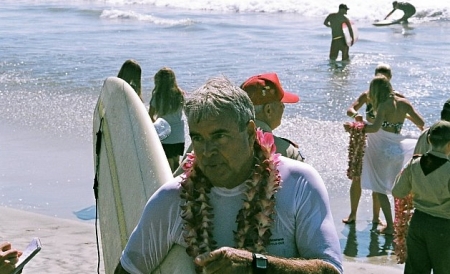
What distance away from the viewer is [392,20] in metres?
30.4

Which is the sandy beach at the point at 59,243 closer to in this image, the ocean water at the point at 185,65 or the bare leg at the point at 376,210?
the ocean water at the point at 185,65

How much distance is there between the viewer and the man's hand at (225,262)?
9.71 feet

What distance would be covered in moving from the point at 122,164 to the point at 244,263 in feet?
6.60

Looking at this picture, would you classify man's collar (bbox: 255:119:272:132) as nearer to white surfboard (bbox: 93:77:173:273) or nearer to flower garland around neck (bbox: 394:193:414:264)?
white surfboard (bbox: 93:77:173:273)

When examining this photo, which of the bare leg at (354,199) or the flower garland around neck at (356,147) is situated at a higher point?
the flower garland around neck at (356,147)

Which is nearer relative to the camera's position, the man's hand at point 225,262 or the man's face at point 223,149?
the man's hand at point 225,262

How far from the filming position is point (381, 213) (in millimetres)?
9867

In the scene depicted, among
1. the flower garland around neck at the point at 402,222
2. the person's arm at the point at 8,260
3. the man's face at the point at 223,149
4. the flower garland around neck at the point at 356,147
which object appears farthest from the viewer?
the flower garland around neck at the point at 356,147

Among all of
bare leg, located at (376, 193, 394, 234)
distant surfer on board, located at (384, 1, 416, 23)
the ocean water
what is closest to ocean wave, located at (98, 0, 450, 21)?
the ocean water

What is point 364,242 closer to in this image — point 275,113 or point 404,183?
point 404,183

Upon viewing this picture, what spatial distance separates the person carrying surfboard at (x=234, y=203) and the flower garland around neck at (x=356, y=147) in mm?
5725

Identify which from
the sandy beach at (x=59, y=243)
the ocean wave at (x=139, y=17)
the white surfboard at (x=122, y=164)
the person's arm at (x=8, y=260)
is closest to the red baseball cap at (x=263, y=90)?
the white surfboard at (x=122, y=164)

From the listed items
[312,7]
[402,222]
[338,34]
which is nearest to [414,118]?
[402,222]

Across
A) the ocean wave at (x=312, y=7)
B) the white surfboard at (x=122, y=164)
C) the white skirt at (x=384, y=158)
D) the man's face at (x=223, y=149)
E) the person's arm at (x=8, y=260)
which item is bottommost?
the ocean wave at (x=312, y=7)
